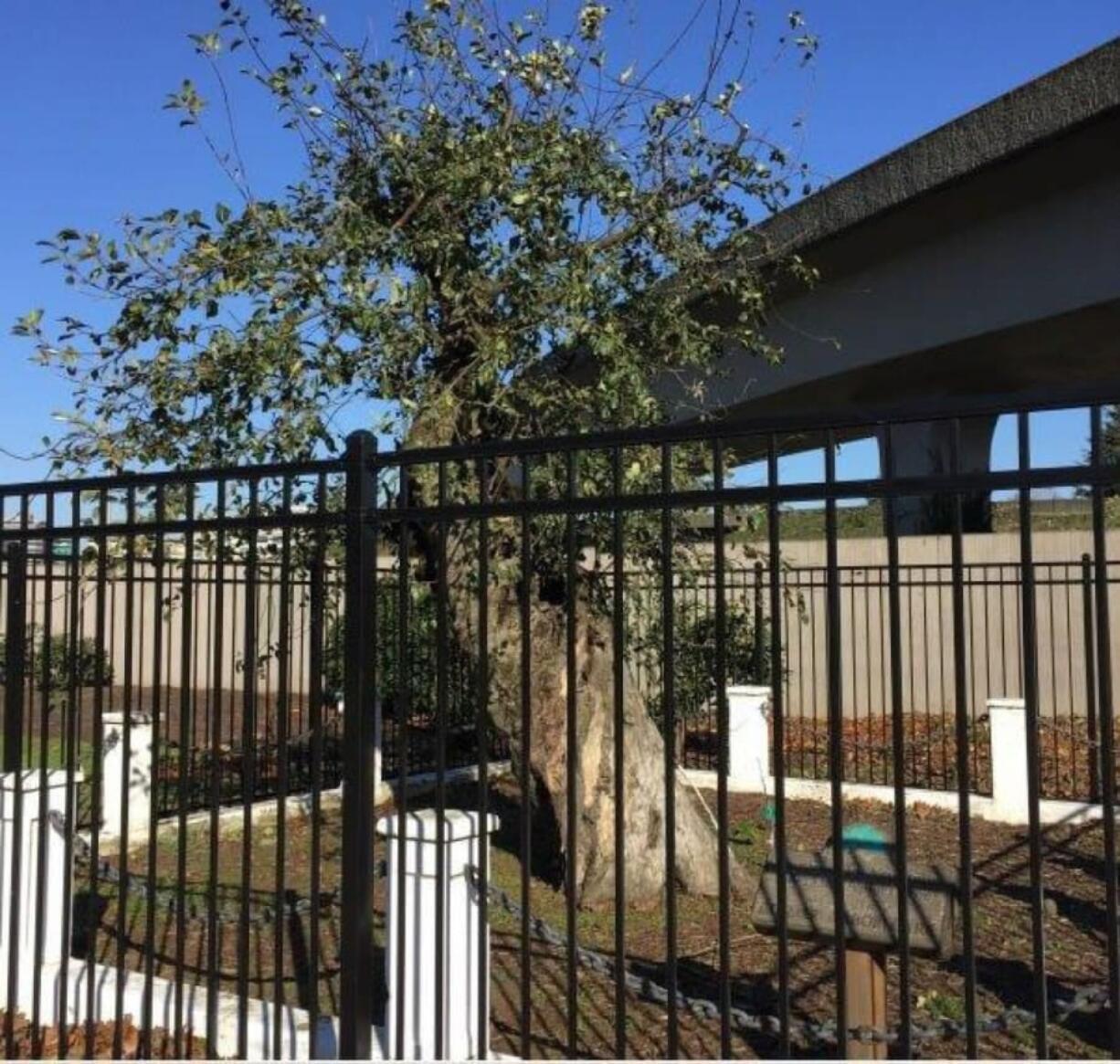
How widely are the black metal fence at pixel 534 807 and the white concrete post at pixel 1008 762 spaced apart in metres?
0.23

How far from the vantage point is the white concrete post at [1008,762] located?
28.7 ft

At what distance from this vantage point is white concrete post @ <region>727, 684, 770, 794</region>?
1001 centimetres

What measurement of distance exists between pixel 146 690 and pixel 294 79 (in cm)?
1481

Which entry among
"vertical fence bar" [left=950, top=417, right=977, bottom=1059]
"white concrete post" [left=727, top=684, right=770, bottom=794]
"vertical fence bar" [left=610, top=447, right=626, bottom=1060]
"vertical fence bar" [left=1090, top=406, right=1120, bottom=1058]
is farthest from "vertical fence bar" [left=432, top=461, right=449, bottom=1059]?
"white concrete post" [left=727, top=684, right=770, bottom=794]

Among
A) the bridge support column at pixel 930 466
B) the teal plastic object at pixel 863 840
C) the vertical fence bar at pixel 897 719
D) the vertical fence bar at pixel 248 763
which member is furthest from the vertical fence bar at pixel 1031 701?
the bridge support column at pixel 930 466

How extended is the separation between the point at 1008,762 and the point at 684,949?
4119 millimetres

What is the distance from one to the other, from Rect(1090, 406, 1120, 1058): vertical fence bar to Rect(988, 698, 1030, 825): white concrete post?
6567mm

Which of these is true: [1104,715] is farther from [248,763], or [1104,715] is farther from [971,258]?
[971,258]

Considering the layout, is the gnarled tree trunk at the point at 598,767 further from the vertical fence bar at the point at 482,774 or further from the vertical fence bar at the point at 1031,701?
the vertical fence bar at the point at 1031,701

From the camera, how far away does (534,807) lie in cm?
797

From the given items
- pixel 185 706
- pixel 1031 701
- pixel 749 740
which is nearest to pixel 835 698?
pixel 1031 701

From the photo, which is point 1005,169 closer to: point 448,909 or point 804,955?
point 804,955

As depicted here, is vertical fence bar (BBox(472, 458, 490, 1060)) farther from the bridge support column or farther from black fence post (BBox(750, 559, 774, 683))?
the bridge support column

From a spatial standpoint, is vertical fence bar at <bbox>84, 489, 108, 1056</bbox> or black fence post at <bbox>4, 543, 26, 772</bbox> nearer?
vertical fence bar at <bbox>84, 489, 108, 1056</bbox>
